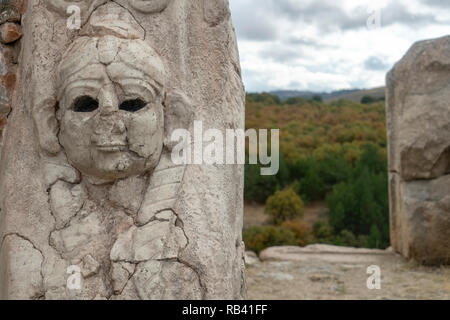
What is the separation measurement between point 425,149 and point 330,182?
6.30 meters

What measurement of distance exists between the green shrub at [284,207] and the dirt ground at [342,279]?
334 cm

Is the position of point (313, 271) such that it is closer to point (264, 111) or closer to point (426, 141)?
point (426, 141)

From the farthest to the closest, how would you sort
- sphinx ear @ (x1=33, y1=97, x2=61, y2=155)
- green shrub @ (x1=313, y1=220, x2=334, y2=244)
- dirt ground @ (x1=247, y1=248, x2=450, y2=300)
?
1. green shrub @ (x1=313, y1=220, x2=334, y2=244)
2. dirt ground @ (x1=247, y1=248, x2=450, y2=300)
3. sphinx ear @ (x1=33, y1=97, x2=61, y2=155)

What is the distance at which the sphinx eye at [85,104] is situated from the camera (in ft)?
7.39

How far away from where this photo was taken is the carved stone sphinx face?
2.21 meters

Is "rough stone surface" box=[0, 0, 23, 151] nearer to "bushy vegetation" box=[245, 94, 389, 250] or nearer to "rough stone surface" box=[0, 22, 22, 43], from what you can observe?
"rough stone surface" box=[0, 22, 22, 43]

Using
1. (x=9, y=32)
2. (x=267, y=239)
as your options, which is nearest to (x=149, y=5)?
(x=9, y=32)

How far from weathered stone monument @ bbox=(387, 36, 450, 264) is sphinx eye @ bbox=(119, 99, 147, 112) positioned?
12.7ft

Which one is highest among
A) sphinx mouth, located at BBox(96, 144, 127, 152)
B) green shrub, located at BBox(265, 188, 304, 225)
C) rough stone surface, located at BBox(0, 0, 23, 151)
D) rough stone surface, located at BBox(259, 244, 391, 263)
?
rough stone surface, located at BBox(0, 0, 23, 151)

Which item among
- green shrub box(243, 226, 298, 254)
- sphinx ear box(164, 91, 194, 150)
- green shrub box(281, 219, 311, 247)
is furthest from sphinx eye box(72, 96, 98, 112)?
green shrub box(281, 219, 311, 247)

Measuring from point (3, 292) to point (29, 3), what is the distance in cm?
116

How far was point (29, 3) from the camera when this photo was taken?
2.51 m

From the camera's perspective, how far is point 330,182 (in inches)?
466
